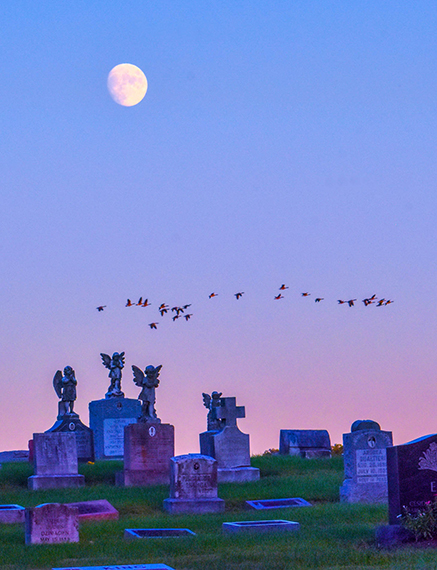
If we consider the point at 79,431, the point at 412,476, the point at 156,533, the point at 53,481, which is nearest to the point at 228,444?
Result: the point at 53,481

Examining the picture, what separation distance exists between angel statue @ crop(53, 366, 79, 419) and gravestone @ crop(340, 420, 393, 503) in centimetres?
1185

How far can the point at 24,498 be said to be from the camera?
21.8 metres

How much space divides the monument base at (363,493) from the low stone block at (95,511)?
18.6 feet

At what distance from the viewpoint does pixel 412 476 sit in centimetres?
1418

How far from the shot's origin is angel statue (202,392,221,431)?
2794cm

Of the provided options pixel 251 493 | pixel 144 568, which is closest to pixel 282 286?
pixel 251 493

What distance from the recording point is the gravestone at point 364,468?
68.1ft

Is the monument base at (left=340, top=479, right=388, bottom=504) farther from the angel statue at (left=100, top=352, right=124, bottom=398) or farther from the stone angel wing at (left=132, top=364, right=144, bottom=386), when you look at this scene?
the angel statue at (left=100, top=352, right=124, bottom=398)

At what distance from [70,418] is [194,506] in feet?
36.1

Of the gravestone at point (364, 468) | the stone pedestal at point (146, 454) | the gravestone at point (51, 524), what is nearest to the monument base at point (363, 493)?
the gravestone at point (364, 468)

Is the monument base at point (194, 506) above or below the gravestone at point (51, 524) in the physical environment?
below

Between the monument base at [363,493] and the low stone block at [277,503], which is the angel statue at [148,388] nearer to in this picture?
the low stone block at [277,503]

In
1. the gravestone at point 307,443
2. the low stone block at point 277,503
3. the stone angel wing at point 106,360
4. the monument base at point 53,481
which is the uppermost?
the stone angel wing at point 106,360

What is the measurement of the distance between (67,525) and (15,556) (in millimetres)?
1638
